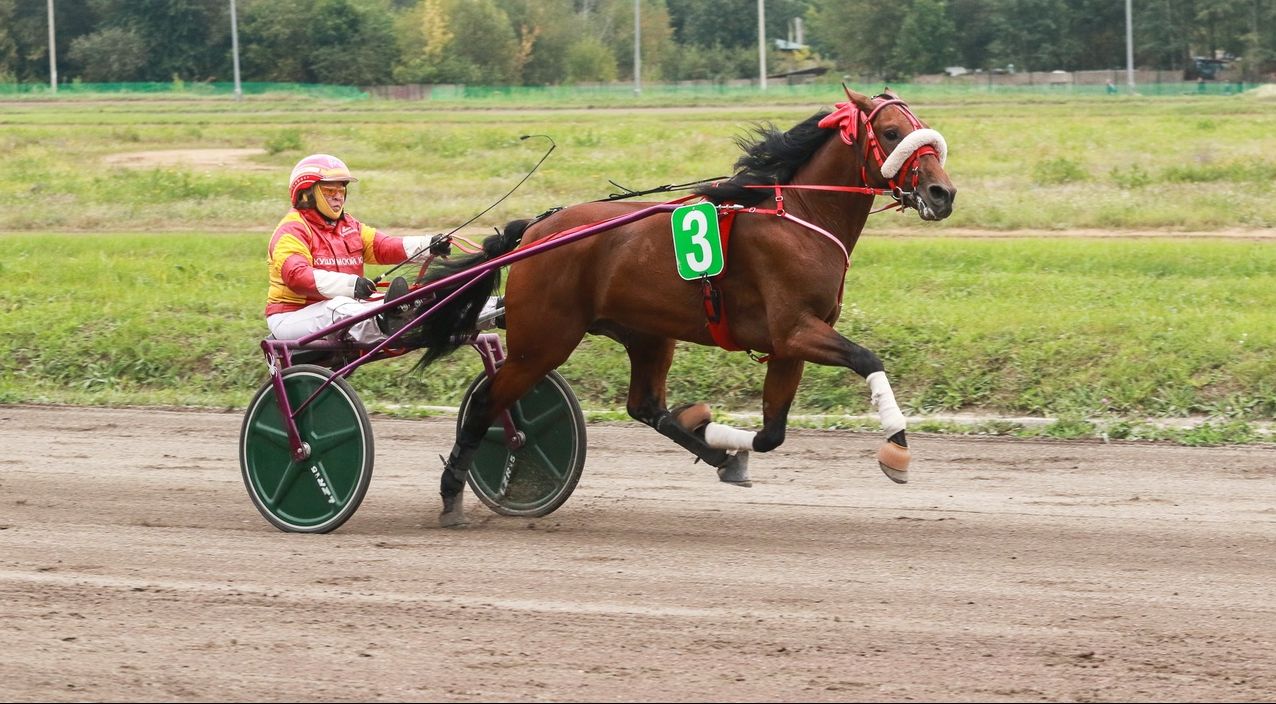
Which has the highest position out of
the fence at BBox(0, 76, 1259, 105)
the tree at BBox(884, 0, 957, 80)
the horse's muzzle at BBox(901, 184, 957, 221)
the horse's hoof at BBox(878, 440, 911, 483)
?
the tree at BBox(884, 0, 957, 80)

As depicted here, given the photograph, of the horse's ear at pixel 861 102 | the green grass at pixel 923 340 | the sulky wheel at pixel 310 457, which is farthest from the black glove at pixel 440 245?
the green grass at pixel 923 340

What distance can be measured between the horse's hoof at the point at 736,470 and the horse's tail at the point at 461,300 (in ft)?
4.10

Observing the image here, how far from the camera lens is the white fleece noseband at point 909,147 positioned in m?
5.68

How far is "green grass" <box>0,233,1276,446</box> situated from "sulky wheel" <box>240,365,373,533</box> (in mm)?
3155

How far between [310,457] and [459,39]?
59.9m

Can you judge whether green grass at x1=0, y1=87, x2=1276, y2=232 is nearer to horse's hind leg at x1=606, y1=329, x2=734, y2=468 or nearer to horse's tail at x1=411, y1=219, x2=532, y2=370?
horse's hind leg at x1=606, y1=329, x2=734, y2=468

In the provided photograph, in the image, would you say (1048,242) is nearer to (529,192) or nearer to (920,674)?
(529,192)

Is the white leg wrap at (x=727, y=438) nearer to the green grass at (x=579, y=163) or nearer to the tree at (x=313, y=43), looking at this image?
the green grass at (x=579, y=163)

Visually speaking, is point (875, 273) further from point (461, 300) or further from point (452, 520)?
point (452, 520)

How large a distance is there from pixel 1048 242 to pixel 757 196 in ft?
29.4

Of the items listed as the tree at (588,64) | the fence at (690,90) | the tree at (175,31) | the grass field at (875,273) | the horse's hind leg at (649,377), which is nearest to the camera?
the horse's hind leg at (649,377)

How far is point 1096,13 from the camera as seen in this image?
57.9 metres

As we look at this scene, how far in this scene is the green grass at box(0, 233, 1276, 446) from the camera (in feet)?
29.7

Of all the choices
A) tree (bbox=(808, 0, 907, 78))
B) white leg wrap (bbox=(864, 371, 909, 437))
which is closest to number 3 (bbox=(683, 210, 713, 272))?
white leg wrap (bbox=(864, 371, 909, 437))
